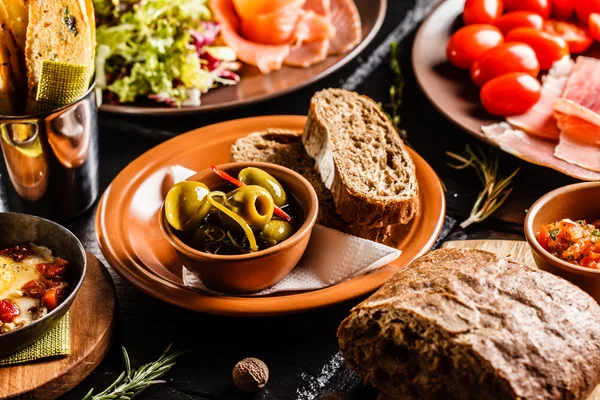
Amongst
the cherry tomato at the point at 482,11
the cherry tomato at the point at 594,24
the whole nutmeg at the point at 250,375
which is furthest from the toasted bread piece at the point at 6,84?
the cherry tomato at the point at 594,24

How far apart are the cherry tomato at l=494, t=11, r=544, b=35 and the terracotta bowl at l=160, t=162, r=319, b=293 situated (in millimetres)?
1881

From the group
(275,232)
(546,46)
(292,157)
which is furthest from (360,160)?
(546,46)

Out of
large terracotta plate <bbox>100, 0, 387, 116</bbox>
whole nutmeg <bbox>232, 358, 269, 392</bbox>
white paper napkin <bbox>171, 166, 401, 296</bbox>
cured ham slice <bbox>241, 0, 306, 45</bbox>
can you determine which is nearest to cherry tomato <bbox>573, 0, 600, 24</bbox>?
large terracotta plate <bbox>100, 0, 387, 116</bbox>

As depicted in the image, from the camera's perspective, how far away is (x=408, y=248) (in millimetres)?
2504

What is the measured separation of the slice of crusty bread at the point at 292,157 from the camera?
2.61 meters

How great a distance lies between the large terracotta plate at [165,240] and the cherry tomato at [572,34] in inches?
55.3

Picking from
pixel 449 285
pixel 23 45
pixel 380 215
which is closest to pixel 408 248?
pixel 380 215

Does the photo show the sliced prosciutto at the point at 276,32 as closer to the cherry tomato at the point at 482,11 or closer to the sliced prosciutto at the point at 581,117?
the cherry tomato at the point at 482,11

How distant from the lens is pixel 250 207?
232cm

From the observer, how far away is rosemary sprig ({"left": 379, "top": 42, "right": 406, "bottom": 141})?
11.3ft

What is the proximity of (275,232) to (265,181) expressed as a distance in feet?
0.69

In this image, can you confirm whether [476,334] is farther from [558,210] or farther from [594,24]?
[594,24]

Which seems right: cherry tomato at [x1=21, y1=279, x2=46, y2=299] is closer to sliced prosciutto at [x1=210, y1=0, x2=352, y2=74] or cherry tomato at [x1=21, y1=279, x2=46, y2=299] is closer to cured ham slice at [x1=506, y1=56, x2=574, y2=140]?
sliced prosciutto at [x1=210, y1=0, x2=352, y2=74]

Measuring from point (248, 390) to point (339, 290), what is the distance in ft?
1.35
